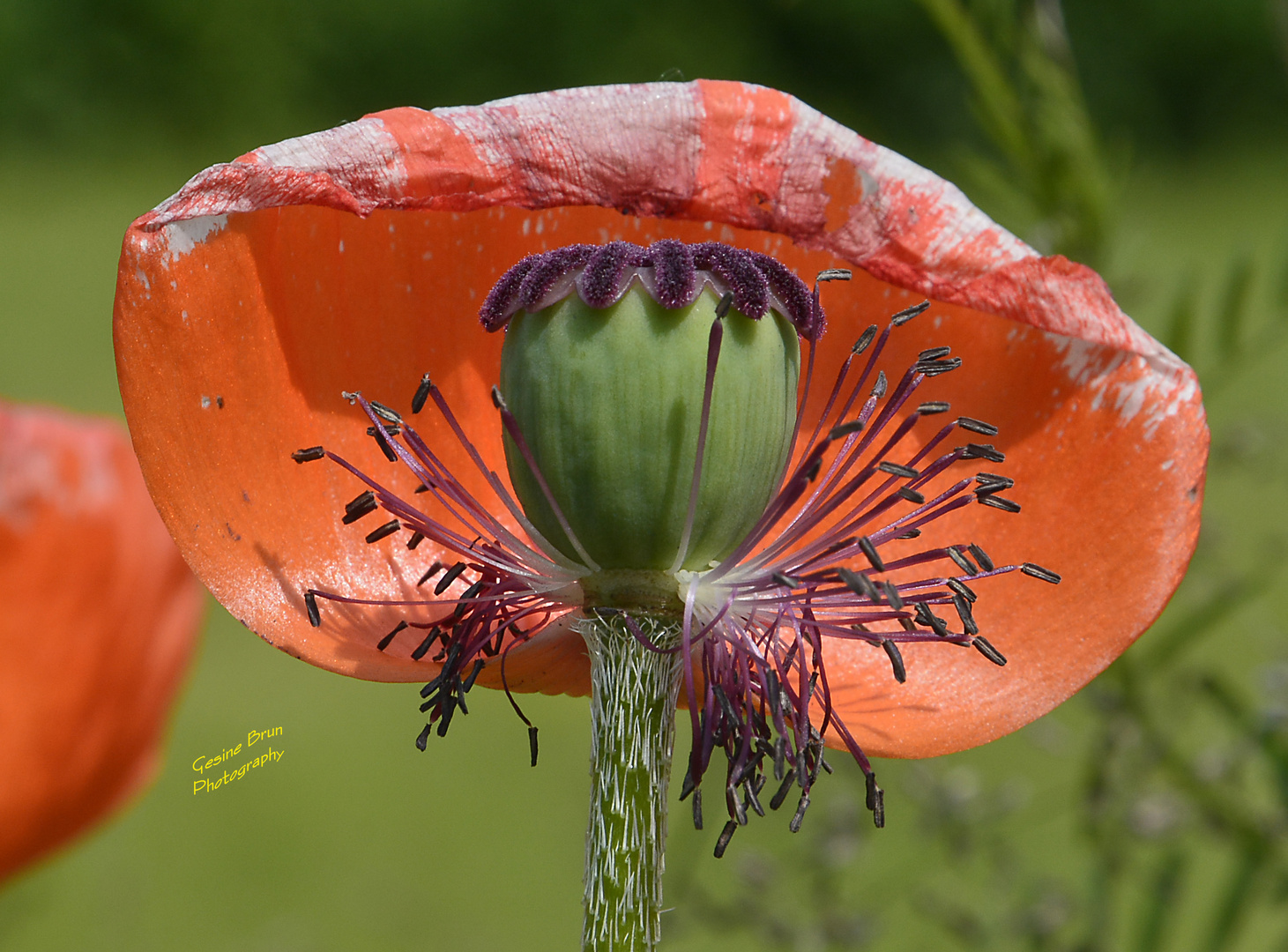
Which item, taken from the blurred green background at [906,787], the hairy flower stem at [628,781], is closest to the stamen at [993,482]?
the hairy flower stem at [628,781]

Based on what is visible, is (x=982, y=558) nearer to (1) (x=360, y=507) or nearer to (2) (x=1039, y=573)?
(2) (x=1039, y=573)

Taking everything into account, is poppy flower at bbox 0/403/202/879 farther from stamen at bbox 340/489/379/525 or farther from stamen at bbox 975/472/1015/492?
stamen at bbox 975/472/1015/492

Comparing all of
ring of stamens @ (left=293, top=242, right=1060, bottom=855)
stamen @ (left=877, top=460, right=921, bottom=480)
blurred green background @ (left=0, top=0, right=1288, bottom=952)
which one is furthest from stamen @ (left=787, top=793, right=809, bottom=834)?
blurred green background @ (left=0, top=0, right=1288, bottom=952)

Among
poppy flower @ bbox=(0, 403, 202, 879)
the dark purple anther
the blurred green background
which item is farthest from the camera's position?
the blurred green background

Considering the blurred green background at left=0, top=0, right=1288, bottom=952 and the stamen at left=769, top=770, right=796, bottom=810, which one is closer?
the stamen at left=769, top=770, right=796, bottom=810

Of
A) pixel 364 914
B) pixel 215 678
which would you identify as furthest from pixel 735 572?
pixel 215 678

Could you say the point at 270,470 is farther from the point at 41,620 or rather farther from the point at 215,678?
the point at 215,678

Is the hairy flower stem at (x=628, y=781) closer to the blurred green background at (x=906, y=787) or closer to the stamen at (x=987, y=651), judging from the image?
the stamen at (x=987, y=651)
